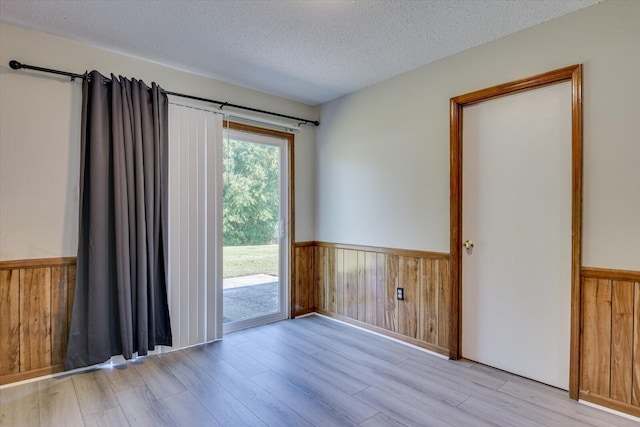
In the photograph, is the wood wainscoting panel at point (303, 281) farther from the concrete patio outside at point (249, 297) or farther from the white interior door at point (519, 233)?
the white interior door at point (519, 233)

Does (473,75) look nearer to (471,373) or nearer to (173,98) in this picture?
(471,373)

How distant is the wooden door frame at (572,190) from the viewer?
7.14 feet

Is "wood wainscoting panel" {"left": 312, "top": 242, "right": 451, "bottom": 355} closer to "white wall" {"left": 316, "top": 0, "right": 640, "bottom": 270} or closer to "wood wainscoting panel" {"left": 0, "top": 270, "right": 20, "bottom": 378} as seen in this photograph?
"white wall" {"left": 316, "top": 0, "right": 640, "bottom": 270}

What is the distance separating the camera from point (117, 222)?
2.60m

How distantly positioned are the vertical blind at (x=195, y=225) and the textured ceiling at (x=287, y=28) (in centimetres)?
57

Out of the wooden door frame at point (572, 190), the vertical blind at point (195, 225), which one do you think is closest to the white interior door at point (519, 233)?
the wooden door frame at point (572, 190)

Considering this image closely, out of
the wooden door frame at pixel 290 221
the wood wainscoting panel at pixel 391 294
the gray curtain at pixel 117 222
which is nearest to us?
the gray curtain at pixel 117 222

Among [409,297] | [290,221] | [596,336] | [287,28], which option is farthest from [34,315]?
[596,336]

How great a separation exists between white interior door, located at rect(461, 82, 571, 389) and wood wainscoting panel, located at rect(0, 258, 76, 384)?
3.13 m

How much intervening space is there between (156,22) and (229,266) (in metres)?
2.18

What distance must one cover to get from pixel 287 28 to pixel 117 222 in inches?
75.2

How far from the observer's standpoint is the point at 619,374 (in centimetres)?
203

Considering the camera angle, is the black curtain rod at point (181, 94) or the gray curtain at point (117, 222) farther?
the gray curtain at point (117, 222)

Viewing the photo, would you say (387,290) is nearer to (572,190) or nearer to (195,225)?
(572,190)
